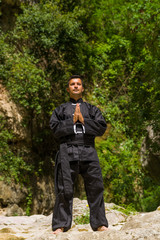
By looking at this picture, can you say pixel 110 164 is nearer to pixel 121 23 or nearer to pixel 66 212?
pixel 121 23

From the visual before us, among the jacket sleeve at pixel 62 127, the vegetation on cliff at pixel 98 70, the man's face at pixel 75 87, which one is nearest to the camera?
the jacket sleeve at pixel 62 127

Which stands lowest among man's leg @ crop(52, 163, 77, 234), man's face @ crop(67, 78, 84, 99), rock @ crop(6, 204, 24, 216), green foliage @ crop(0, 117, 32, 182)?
rock @ crop(6, 204, 24, 216)

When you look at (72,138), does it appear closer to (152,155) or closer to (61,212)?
(61,212)

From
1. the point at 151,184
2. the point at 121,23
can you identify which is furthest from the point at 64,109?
the point at 121,23

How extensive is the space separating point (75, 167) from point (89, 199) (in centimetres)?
38

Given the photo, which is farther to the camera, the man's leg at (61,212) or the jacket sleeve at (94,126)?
the jacket sleeve at (94,126)

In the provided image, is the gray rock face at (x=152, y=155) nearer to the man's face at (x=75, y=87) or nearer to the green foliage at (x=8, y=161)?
the green foliage at (x=8, y=161)

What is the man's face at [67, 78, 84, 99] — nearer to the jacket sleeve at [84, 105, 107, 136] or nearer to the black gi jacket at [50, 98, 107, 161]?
the black gi jacket at [50, 98, 107, 161]

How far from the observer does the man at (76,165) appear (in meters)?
3.14

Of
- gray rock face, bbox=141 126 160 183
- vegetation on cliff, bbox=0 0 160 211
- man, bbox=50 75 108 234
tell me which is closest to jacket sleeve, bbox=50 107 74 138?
man, bbox=50 75 108 234

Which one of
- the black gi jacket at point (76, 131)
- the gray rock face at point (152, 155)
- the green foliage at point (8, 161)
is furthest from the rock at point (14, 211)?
the black gi jacket at point (76, 131)

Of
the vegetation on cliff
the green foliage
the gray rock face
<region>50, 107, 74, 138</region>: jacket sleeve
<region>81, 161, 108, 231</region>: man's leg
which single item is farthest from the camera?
Result: the vegetation on cliff

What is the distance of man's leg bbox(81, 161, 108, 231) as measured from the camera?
3.15m

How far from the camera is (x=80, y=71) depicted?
941 centimetres
